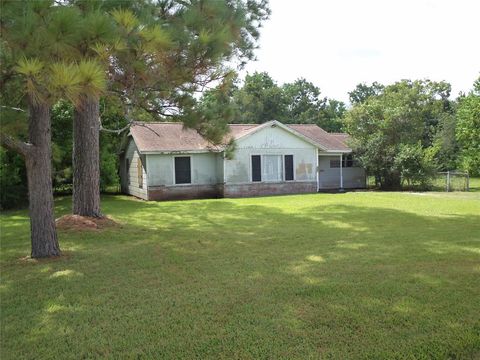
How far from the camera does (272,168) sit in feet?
68.0

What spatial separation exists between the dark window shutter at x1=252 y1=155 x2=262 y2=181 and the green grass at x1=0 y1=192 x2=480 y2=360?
1101cm

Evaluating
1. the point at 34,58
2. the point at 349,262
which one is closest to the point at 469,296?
the point at 349,262

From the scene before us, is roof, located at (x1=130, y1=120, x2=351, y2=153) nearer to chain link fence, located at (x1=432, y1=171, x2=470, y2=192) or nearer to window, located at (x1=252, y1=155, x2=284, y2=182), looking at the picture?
window, located at (x1=252, y1=155, x2=284, y2=182)

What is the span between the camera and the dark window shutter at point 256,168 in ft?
66.6

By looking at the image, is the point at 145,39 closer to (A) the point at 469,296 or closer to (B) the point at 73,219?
(A) the point at 469,296

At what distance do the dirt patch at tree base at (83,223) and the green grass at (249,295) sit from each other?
0.55m

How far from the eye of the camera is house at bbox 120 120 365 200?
752 inches

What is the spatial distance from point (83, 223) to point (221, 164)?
10453 mm

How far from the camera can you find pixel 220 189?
19.9 m

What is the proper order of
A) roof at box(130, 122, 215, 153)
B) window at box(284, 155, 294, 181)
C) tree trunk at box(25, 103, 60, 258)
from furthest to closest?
window at box(284, 155, 294, 181) < roof at box(130, 122, 215, 153) < tree trunk at box(25, 103, 60, 258)

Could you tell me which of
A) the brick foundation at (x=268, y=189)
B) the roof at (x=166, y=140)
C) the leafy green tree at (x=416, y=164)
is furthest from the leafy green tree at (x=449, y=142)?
the roof at (x=166, y=140)

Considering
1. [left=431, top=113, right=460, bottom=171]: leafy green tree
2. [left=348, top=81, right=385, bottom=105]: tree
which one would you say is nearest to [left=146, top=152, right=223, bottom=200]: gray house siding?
[left=431, top=113, right=460, bottom=171]: leafy green tree

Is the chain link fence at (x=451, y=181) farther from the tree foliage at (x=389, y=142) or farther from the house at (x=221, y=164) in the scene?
the house at (x=221, y=164)

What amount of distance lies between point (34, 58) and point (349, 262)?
16.4 feet
